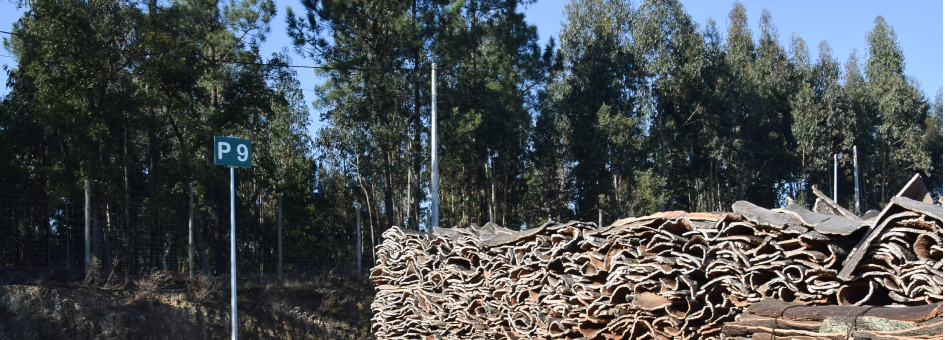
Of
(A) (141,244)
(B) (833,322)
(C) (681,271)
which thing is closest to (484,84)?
(A) (141,244)

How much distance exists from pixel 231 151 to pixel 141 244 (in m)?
4.86

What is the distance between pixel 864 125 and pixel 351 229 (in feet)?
98.5

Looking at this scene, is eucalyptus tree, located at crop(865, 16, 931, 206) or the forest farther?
eucalyptus tree, located at crop(865, 16, 931, 206)

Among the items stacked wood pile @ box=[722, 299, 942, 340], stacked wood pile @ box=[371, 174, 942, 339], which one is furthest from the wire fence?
stacked wood pile @ box=[722, 299, 942, 340]

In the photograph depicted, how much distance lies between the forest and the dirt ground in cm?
169

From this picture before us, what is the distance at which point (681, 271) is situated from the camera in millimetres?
4621

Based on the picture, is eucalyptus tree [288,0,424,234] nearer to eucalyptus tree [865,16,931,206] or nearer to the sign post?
the sign post

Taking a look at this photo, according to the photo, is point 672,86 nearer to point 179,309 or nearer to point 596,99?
point 596,99

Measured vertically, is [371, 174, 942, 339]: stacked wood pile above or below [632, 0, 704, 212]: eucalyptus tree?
below

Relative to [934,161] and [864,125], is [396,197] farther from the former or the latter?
[934,161]

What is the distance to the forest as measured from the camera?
1451 cm

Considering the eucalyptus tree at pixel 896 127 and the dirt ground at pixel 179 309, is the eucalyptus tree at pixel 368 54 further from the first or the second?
the eucalyptus tree at pixel 896 127

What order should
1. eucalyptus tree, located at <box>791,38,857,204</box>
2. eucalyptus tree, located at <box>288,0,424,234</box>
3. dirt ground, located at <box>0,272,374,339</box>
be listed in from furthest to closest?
eucalyptus tree, located at <box>791,38,857,204</box> → eucalyptus tree, located at <box>288,0,424,234</box> → dirt ground, located at <box>0,272,374,339</box>

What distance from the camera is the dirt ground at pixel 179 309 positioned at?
10.2 meters
